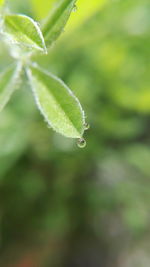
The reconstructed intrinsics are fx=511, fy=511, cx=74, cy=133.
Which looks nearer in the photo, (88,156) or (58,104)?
(58,104)

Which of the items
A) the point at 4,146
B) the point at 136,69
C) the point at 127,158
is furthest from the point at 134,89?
the point at 4,146

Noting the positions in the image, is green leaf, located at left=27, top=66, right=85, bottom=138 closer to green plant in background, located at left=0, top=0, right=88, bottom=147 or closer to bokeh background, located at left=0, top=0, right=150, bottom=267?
green plant in background, located at left=0, top=0, right=88, bottom=147

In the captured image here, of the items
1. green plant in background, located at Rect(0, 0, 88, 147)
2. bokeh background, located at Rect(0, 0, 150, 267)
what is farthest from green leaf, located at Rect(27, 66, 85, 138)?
bokeh background, located at Rect(0, 0, 150, 267)

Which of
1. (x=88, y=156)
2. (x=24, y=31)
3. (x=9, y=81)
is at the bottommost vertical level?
(x=88, y=156)

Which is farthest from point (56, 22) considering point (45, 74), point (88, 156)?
point (88, 156)

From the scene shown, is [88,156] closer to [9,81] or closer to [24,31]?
[9,81]

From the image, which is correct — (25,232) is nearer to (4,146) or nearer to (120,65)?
(4,146)
